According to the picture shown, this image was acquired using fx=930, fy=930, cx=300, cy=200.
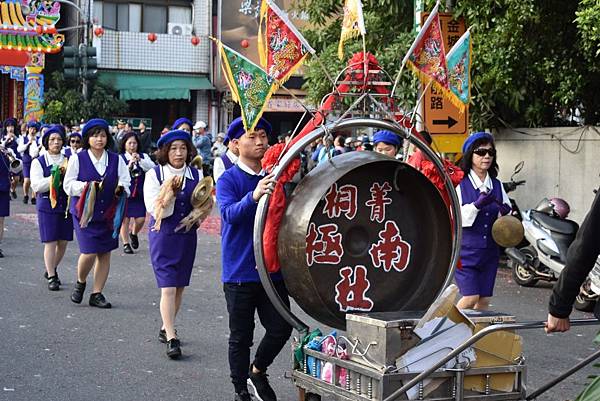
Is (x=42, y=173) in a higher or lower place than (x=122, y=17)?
lower

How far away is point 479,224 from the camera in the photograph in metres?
7.29

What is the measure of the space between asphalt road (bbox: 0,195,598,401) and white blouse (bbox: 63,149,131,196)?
124cm

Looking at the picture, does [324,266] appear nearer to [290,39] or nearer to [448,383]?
[448,383]

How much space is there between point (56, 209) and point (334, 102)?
20.2 feet

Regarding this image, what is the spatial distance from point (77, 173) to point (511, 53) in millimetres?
5644

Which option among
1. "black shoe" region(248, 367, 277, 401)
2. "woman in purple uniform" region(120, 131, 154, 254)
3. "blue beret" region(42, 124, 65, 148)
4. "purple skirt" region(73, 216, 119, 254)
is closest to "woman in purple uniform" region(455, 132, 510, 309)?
"black shoe" region(248, 367, 277, 401)

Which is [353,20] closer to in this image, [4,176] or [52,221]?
[52,221]

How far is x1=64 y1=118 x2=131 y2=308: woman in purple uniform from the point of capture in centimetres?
921

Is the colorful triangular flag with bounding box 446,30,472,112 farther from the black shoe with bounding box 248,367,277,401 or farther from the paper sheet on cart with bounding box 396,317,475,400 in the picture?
the black shoe with bounding box 248,367,277,401

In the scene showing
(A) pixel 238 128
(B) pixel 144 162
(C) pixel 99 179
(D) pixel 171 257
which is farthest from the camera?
(B) pixel 144 162

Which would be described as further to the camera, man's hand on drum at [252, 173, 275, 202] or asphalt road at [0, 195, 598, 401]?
asphalt road at [0, 195, 598, 401]

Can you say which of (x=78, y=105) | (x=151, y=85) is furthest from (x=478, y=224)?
(x=151, y=85)

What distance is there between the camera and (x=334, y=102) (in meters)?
5.09

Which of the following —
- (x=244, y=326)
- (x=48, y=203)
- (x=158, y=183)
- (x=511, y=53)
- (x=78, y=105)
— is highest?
(x=511, y=53)
